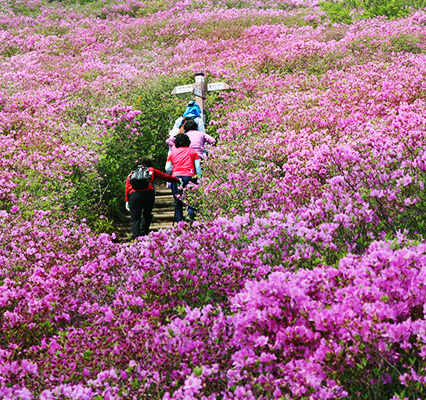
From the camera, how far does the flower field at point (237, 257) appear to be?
2.12 meters

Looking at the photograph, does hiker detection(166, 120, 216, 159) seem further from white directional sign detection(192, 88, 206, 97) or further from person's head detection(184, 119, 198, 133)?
white directional sign detection(192, 88, 206, 97)

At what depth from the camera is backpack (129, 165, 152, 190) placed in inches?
271

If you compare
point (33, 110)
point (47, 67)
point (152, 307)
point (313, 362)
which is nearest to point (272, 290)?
point (313, 362)

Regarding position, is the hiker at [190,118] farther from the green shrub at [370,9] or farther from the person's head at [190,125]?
the green shrub at [370,9]

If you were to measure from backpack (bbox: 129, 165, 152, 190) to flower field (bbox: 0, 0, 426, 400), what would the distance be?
763mm

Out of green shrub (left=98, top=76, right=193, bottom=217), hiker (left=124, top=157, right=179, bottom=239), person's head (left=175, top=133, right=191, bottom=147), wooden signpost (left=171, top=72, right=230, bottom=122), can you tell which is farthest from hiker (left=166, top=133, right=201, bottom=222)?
wooden signpost (left=171, top=72, right=230, bottom=122)

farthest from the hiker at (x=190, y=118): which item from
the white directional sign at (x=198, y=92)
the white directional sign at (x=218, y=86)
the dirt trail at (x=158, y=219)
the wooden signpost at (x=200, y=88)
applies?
the dirt trail at (x=158, y=219)

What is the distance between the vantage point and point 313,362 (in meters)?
2.03

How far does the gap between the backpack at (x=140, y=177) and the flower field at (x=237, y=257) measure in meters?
0.76

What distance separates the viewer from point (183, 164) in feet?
25.1

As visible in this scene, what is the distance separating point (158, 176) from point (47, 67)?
35.3 feet

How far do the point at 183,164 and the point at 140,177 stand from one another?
1056 millimetres

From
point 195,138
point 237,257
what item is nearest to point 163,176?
point 195,138

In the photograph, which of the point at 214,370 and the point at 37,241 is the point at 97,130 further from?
the point at 214,370
